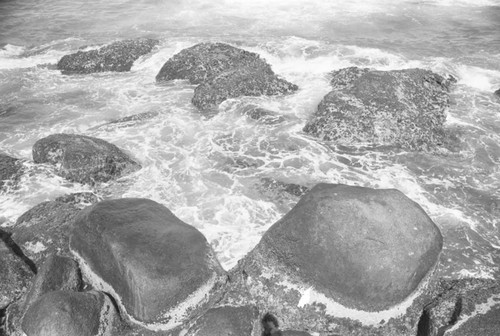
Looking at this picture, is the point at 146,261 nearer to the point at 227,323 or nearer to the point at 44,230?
the point at 227,323

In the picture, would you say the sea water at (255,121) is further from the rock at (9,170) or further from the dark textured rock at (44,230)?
the dark textured rock at (44,230)

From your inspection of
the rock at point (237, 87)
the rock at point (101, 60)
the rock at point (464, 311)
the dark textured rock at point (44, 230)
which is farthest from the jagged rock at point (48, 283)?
the rock at point (101, 60)

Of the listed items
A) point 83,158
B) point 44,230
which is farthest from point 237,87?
point 44,230

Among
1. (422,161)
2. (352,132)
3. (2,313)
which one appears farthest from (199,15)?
(2,313)

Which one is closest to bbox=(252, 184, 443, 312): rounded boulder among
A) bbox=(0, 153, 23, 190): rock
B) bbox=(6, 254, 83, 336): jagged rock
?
bbox=(6, 254, 83, 336): jagged rock

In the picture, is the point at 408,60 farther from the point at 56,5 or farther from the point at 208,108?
the point at 56,5

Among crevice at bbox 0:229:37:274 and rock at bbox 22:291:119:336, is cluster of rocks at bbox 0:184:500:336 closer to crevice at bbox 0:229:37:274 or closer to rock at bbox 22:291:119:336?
rock at bbox 22:291:119:336
